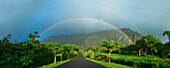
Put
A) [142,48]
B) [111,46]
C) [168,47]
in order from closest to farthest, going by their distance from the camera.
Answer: [168,47]
[111,46]
[142,48]

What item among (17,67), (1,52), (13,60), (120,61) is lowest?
(120,61)

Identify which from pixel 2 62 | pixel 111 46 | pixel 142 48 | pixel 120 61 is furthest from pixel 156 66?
pixel 142 48

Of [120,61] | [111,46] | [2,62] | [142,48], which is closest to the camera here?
[2,62]

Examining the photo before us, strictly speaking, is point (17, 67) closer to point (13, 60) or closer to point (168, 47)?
point (13, 60)

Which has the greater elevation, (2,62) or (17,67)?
(2,62)

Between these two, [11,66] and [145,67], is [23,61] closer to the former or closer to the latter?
[11,66]

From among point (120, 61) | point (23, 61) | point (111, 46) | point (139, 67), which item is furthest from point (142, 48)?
point (23, 61)

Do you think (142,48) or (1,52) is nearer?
(1,52)

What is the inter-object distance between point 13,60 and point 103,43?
24149 millimetres

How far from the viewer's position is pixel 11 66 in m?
8.91

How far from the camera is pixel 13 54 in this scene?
9.45 meters

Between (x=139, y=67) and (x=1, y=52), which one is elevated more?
(x=1, y=52)

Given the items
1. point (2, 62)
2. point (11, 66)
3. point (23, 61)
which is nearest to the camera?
point (2, 62)

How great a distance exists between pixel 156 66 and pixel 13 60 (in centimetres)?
1399
